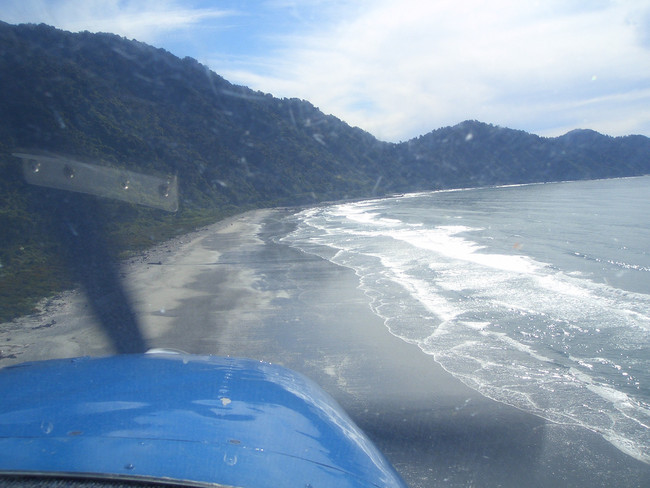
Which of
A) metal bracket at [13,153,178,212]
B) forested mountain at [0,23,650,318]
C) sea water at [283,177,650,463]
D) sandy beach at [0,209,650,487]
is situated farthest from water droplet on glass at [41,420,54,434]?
metal bracket at [13,153,178,212]

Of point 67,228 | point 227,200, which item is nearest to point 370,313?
point 67,228

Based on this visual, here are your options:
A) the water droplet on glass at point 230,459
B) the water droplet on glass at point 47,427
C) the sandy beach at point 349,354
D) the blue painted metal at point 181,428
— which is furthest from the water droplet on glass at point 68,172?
the water droplet on glass at point 230,459

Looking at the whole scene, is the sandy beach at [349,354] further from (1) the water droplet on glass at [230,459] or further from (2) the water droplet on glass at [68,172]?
(2) the water droplet on glass at [68,172]

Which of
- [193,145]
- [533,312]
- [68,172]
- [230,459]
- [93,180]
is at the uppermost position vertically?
[193,145]

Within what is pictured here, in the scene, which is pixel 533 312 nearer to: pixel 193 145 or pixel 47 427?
pixel 47 427

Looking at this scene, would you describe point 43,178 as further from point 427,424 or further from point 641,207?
point 641,207

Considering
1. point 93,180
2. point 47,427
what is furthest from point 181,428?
point 93,180

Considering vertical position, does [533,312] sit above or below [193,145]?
below
